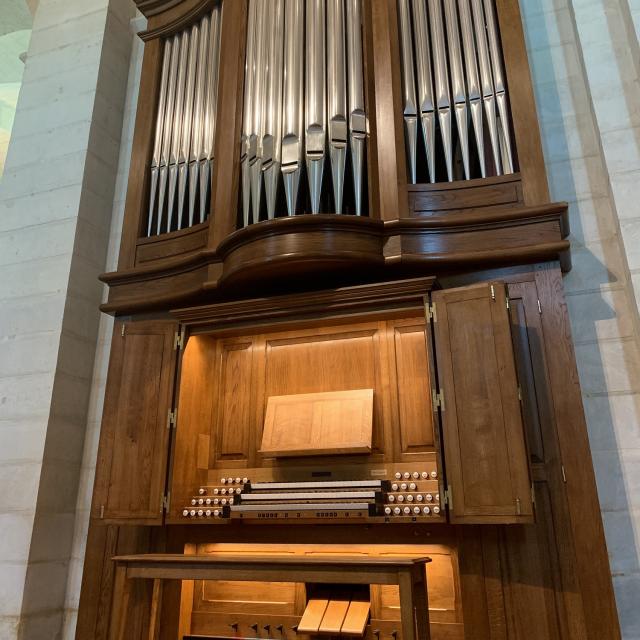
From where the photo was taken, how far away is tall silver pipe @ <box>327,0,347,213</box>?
3.89 metres

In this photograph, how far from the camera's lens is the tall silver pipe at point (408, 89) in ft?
12.8

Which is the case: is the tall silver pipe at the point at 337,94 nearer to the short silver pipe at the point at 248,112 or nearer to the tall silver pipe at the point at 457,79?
the short silver pipe at the point at 248,112

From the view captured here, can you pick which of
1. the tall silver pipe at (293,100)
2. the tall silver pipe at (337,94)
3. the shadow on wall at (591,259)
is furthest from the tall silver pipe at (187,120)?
the shadow on wall at (591,259)

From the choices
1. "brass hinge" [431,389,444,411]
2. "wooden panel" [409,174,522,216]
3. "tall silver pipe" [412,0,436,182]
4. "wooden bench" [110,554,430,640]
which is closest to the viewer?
"wooden bench" [110,554,430,640]

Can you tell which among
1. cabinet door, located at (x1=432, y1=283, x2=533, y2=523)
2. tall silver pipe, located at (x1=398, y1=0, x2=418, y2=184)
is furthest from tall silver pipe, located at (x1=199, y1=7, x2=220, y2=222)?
cabinet door, located at (x1=432, y1=283, x2=533, y2=523)

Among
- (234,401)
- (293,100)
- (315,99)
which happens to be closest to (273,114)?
(293,100)

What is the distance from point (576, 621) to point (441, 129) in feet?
9.19

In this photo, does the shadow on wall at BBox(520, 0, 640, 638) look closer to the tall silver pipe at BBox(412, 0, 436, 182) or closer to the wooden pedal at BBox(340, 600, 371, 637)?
the tall silver pipe at BBox(412, 0, 436, 182)

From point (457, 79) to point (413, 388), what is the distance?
1.97 m

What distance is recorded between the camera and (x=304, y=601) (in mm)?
3637

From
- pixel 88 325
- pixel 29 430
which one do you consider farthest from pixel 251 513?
pixel 88 325

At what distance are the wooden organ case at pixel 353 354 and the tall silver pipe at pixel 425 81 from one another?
0.05 feet

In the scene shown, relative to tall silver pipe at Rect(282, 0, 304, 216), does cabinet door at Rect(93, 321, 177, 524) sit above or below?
below

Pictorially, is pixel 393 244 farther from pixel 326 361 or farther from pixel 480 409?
pixel 480 409
